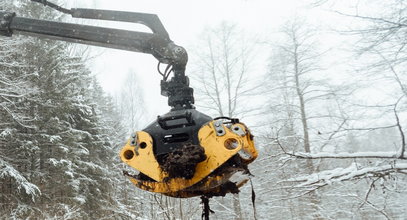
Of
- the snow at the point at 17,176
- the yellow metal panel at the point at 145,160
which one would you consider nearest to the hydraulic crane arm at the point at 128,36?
the yellow metal panel at the point at 145,160

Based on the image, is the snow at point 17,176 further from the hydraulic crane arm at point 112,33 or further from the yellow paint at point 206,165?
the yellow paint at point 206,165

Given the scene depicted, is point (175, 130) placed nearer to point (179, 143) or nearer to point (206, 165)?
point (179, 143)

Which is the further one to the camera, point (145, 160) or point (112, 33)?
point (112, 33)

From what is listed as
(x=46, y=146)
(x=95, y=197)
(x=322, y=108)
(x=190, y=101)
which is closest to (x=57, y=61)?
(x=46, y=146)

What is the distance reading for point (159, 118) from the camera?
1799 millimetres

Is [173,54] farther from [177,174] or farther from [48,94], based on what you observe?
[48,94]

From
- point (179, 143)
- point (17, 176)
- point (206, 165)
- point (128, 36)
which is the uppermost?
point (17, 176)

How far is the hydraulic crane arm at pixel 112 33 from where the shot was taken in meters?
2.19

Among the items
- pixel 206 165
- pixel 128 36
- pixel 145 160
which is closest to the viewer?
pixel 206 165

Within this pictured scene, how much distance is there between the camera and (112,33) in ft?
7.57

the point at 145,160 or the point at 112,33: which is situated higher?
the point at 112,33

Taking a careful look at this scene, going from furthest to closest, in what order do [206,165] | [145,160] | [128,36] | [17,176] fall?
[17,176]
[128,36]
[145,160]
[206,165]

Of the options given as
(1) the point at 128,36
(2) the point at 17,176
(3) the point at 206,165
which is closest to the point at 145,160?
(3) the point at 206,165

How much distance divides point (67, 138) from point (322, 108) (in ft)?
29.6
